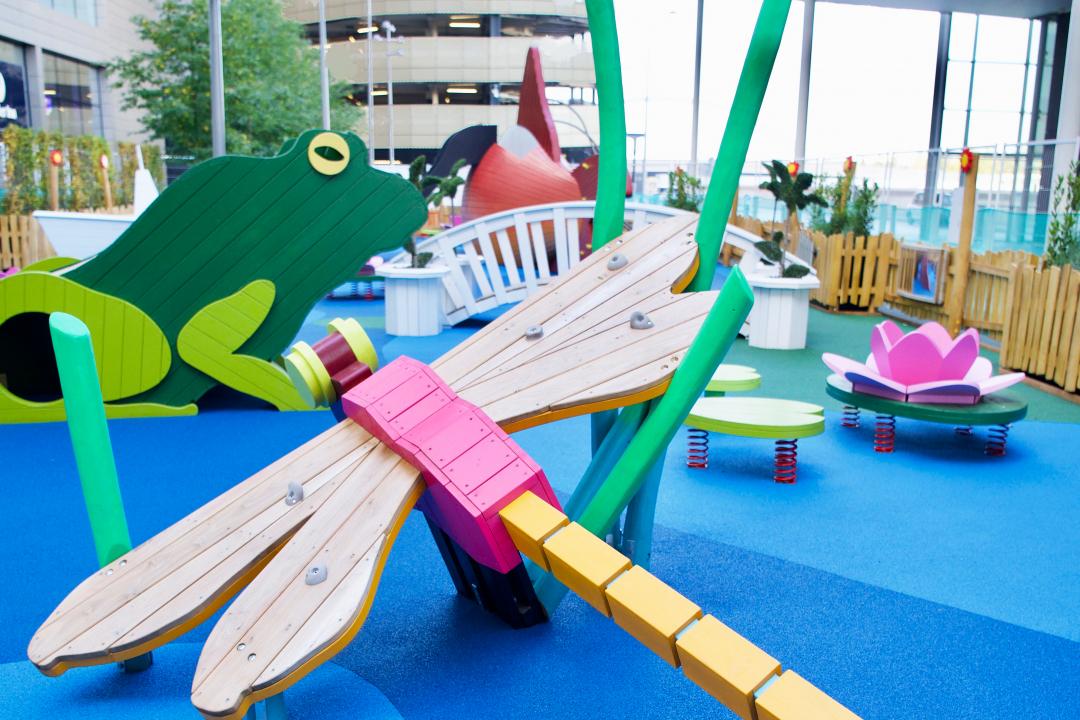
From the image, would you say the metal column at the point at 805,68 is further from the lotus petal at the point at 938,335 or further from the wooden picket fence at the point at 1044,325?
the lotus petal at the point at 938,335

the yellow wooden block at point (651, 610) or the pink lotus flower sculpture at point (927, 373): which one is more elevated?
the yellow wooden block at point (651, 610)

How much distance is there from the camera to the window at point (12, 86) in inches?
782

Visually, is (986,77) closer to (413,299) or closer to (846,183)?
(846,183)

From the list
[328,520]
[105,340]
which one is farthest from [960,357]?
[105,340]

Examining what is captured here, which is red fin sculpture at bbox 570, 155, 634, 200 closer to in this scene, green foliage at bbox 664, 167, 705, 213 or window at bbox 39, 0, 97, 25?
green foliage at bbox 664, 167, 705, 213

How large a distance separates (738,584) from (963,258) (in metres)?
6.84

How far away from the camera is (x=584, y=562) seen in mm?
2312

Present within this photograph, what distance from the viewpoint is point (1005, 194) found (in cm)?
1030

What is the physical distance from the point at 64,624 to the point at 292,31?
21.7 meters

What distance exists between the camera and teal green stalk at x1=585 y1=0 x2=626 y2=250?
3.28m

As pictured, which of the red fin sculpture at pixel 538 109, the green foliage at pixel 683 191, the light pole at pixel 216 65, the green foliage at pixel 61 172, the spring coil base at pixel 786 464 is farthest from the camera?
the green foliage at pixel 683 191

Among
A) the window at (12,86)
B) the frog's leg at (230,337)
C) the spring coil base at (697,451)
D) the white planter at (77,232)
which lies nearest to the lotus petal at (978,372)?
the spring coil base at (697,451)

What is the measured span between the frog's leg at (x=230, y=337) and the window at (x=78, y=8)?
20.2 metres

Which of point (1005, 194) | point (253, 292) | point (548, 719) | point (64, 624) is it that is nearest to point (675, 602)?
point (548, 719)
